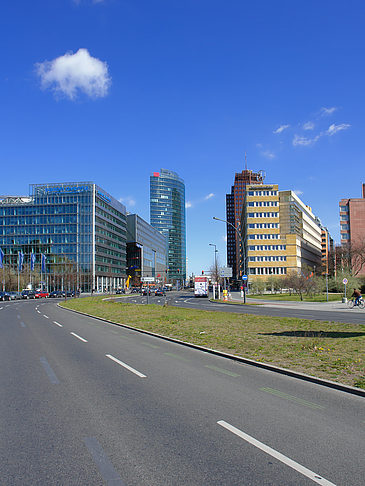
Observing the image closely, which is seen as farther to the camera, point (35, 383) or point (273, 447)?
point (35, 383)

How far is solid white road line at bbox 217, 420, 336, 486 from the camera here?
3834 millimetres

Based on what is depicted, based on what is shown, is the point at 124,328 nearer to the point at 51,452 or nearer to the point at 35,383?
the point at 35,383

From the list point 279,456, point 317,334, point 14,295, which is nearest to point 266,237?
point 14,295

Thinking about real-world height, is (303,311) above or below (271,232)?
below

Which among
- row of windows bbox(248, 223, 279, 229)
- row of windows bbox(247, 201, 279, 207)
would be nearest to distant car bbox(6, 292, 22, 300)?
row of windows bbox(248, 223, 279, 229)

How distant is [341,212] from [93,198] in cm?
7166

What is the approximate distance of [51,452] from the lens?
452cm

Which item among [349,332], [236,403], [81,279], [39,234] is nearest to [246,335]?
[349,332]

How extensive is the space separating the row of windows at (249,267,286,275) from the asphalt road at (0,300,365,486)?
9003 centimetres

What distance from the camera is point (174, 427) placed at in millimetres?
5305

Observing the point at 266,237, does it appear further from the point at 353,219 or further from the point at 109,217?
the point at 109,217

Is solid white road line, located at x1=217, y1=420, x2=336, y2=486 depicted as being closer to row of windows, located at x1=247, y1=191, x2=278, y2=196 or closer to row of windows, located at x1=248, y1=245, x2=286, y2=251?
row of windows, located at x1=248, y1=245, x2=286, y2=251

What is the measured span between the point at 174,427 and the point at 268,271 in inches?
3753

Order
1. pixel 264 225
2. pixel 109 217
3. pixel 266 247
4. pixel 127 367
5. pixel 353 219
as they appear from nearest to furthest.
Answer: pixel 127 367 < pixel 266 247 < pixel 264 225 < pixel 353 219 < pixel 109 217
